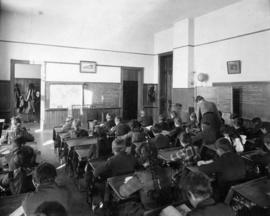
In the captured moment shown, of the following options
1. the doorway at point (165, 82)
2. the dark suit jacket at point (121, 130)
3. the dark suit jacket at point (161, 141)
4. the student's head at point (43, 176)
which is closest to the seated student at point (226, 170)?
the dark suit jacket at point (161, 141)

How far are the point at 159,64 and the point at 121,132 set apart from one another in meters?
6.21

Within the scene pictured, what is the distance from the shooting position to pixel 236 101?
693 centimetres

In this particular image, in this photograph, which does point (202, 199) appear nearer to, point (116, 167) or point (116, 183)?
point (116, 183)

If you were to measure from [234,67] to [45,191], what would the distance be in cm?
650

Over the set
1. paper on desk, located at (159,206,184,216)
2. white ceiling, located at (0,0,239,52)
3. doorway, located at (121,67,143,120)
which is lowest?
paper on desk, located at (159,206,184,216)

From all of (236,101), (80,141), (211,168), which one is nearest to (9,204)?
(211,168)

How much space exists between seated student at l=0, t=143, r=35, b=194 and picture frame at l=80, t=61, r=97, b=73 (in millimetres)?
6886

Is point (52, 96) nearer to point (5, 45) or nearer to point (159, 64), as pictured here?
point (5, 45)

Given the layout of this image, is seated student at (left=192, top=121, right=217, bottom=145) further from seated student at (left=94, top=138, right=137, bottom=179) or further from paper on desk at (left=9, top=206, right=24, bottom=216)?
paper on desk at (left=9, top=206, right=24, bottom=216)

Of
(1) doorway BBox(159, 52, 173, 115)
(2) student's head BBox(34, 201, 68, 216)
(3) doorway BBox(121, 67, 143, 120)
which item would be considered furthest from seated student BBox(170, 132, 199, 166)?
(3) doorway BBox(121, 67, 143, 120)

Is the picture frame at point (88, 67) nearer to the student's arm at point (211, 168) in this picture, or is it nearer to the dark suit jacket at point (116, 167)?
the dark suit jacket at point (116, 167)

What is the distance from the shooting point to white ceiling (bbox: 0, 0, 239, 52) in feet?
22.8

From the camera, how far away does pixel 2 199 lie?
2061 millimetres

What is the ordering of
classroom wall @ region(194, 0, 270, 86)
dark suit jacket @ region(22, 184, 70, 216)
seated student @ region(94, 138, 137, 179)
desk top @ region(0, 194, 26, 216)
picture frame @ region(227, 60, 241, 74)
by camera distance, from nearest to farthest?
dark suit jacket @ region(22, 184, 70, 216)
desk top @ region(0, 194, 26, 216)
seated student @ region(94, 138, 137, 179)
classroom wall @ region(194, 0, 270, 86)
picture frame @ region(227, 60, 241, 74)
